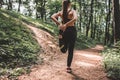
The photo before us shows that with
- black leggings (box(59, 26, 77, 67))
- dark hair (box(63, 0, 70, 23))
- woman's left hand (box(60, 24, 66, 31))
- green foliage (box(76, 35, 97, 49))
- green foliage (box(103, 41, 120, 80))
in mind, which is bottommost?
green foliage (box(76, 35, 97, 49))

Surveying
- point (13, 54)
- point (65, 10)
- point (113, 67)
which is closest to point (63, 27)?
point (65, 10)

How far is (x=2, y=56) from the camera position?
873 centimetres

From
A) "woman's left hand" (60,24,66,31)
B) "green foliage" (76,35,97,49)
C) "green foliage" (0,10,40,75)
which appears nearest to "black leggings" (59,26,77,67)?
"woman's left hand" (60,24,66,31)

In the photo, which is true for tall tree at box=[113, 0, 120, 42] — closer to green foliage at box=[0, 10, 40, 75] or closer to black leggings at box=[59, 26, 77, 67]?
green foliage at box=[0, 10, 40, 75]

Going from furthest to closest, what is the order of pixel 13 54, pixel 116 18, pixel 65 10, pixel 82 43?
1. pixel 82 43
2. pixel 116 18
3. pixel 13 54
4. pixel 65 10

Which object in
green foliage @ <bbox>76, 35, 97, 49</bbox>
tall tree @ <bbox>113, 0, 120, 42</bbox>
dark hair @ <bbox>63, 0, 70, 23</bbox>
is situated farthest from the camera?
green foliage @ <bbox>76, 35, 97, 49</bbox>

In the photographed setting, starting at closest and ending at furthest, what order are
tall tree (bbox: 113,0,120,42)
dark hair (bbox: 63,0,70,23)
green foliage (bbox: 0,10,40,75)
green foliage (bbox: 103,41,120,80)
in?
1. dark hair (bbox: 63,0,70,23)
2. green foliage (bbox: 103,41,120,80)
3. green foliage (bbox: 0,10,40,75)
4. tall tree (bbox: 113,0,120,42)

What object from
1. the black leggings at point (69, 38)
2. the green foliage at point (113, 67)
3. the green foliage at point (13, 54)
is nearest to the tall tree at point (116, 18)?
the green foliage at point (113, 67)

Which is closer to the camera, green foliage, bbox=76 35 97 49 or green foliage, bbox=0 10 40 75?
green foliage, bbox=0 10 40 75

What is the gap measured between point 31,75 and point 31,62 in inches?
68.8

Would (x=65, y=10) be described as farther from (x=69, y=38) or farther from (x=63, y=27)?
(x=69, y=38)

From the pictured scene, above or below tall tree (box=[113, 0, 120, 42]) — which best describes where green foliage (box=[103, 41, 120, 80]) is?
below

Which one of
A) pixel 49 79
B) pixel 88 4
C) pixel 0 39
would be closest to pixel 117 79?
pixel 49 79

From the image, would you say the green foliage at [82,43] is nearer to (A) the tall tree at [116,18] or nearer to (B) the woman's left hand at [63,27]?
(A) the tall tree at [116,18]
